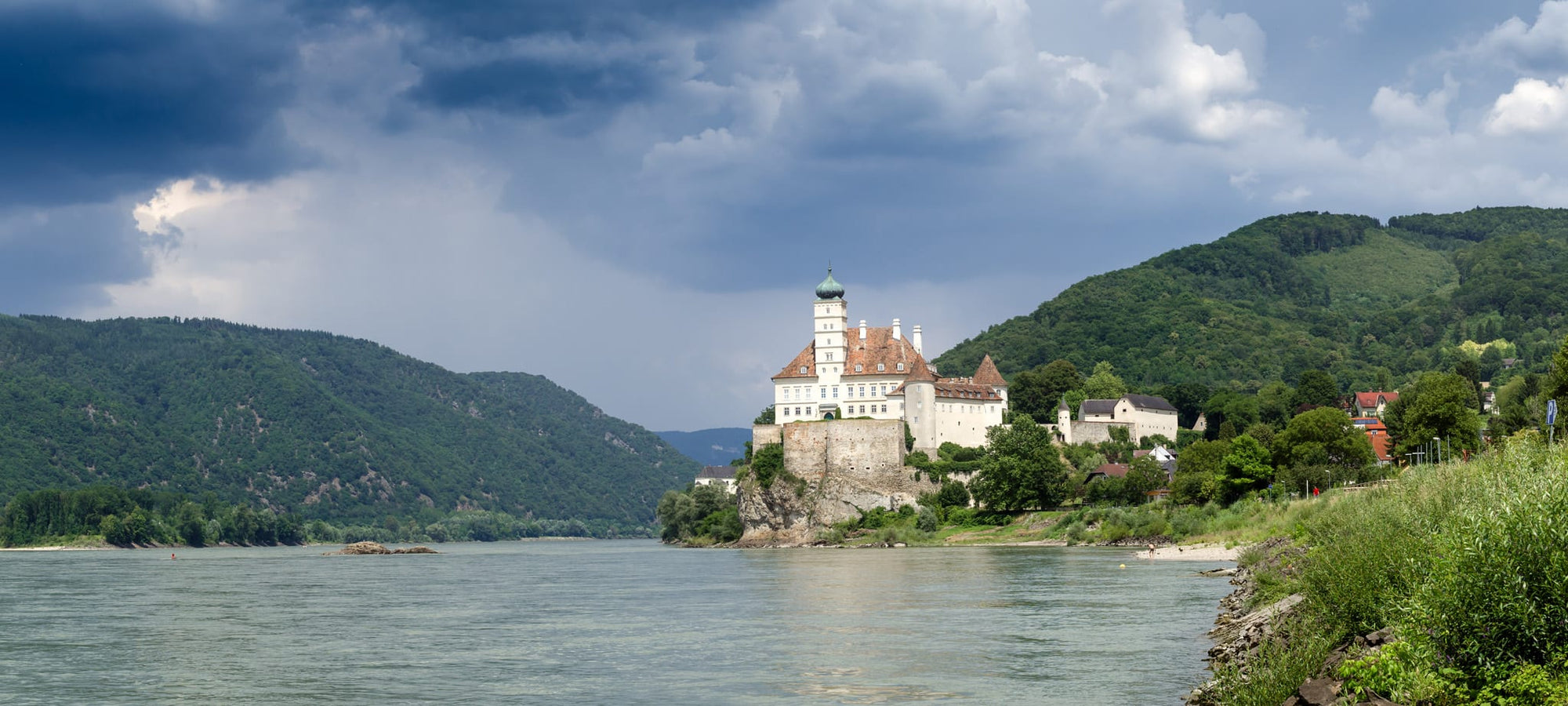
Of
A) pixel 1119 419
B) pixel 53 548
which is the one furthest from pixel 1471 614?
pixel 53 548

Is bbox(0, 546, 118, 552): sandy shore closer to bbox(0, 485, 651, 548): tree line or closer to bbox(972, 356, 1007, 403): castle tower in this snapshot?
bbox(0, 485, 651, 548): tree line

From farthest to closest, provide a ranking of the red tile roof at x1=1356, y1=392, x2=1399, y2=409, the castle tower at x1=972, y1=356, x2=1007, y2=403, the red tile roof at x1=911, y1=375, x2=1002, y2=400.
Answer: the red tile roof at x1=1356, y1=392, x2=1399, y2=409 → the castle tower at x1=972, y1=356, x2=1007, y2=403 → the red tile roof at x1=911, y1=375, x2=1002, y2=400

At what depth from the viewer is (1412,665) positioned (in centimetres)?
1834

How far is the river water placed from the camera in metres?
29.1

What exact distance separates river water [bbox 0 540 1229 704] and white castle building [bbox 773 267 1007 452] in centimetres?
3925

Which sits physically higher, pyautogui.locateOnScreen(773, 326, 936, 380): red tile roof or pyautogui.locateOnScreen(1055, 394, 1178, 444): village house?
pyautogui.locateOnScreen(773, 326, 936, 380): red tile roof

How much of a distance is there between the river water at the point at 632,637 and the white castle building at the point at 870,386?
39.3 metres

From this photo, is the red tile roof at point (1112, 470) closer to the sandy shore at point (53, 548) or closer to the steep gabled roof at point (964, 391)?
the steep gabled roof at point (964, 391)

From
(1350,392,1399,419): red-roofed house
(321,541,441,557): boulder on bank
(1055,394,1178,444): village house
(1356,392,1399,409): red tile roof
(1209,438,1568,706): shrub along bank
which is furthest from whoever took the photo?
(1356,392,1399,409): red tile roof

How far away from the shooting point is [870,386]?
112 metres

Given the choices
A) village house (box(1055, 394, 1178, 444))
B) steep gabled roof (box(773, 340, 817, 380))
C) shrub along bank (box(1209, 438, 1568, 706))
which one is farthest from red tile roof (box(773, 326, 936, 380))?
shrub along bank (box(1209, 438, 1568, 706))

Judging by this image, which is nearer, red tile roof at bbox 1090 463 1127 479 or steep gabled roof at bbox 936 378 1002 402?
red tile roof at bbox 1090 463 1127 479

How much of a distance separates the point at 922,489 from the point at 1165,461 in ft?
74.3

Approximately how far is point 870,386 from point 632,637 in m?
73.5
